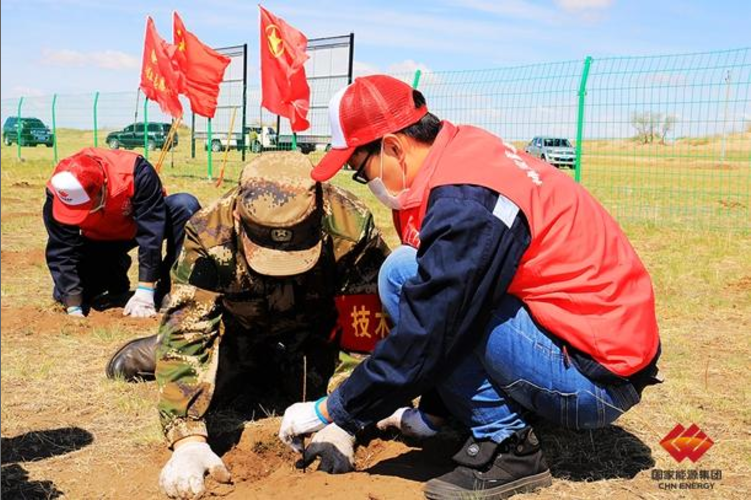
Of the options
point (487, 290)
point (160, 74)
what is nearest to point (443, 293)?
point (487, 290)

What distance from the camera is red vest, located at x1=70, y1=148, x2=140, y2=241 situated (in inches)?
177

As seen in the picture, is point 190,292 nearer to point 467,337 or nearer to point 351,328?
point 351,328

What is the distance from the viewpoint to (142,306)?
15.5 feet

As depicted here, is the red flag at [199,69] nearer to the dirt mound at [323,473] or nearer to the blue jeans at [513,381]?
the dirt mound at [323,473]

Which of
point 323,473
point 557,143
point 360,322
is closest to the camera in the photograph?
point 323,473

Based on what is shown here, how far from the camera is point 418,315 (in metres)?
1.94

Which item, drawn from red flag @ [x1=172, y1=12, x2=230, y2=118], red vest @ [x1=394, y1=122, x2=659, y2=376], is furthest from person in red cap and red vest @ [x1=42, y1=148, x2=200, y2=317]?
red flag @ [x1=172, y1=12, x2=230, y2=118]

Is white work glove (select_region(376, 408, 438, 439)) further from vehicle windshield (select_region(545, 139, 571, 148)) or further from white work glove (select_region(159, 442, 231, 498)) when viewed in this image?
vehicle windshield (select_region(545, 139, 571, 148))

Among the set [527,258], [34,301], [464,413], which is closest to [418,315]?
[527,258]

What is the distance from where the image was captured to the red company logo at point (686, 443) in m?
2.67

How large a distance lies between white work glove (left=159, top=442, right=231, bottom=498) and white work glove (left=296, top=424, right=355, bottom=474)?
0.29 m

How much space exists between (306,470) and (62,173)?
2.60 m

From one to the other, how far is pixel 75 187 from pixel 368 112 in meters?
2.75

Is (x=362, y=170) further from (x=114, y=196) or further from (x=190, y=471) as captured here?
(x=114, y=196)
